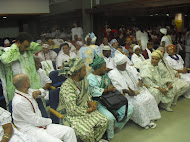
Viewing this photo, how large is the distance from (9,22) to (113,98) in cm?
402

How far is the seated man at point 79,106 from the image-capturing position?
101 inches

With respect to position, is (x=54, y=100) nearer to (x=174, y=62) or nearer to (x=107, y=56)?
(x=107, y=56)

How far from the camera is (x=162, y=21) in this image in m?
6.26

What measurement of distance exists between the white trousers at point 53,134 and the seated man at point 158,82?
2079 millimetres

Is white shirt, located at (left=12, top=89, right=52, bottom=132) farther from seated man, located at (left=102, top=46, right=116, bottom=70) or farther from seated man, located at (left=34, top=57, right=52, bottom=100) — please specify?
seated man, located at (left=102, top=46, right=116, bottom=70)

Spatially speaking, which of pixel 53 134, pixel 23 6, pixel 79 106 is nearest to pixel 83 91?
pixel 79 106

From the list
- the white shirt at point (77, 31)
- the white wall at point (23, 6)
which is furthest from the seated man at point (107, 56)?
the white wall at point (23, 6)

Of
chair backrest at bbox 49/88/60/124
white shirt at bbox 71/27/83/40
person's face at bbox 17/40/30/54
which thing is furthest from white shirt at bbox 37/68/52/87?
white shirt at bbox 71/27/83/40

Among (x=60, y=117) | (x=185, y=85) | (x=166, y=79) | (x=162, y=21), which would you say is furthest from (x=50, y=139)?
(x=162, y=21)

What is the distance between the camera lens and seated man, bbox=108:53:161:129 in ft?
10.8

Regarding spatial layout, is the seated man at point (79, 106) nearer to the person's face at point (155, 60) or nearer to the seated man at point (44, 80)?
the seated man at point (44, 80)

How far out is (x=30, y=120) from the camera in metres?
2.21

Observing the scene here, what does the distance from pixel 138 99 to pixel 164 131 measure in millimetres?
665

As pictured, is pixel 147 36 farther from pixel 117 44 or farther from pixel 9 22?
pixel 9 22
